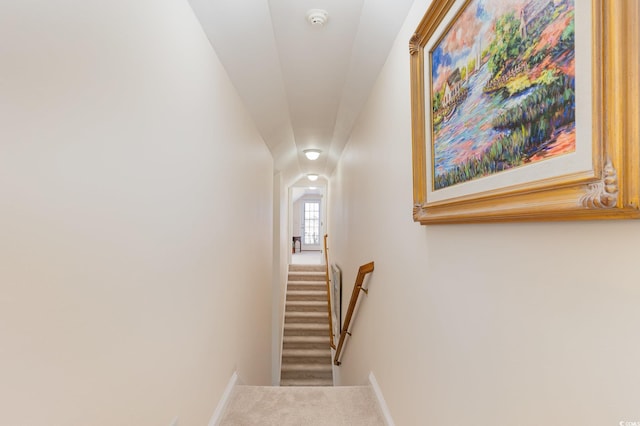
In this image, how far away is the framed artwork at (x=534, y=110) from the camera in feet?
1.60

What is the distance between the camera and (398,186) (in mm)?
1692

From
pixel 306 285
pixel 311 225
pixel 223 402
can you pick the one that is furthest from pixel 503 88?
pixel 311 225

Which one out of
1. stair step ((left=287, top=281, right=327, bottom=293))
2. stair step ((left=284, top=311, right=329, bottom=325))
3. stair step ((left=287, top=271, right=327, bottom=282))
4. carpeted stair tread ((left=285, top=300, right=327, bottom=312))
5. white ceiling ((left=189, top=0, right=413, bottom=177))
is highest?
white ceiling ((left=189, top=0, right=413, bottom=177))

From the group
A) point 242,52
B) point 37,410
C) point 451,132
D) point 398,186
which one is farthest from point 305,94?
point 37,410

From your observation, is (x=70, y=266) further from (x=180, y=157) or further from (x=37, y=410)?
(x=180, y=157)

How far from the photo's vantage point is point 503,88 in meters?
0.77

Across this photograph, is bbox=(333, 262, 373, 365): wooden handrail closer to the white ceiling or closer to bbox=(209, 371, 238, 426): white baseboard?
bbox=(209, 371, 238, 426): white baseboard

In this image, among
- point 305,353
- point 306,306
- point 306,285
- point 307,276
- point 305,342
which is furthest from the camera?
point 307,276

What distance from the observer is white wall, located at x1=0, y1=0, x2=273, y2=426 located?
1.91 ft

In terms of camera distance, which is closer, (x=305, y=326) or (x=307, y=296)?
(x=305, y=326)

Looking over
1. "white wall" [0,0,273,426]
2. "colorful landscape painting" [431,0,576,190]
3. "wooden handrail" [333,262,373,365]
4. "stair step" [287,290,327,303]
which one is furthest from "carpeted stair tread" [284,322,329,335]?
"colorful landscape painting" [431,0,576,190]

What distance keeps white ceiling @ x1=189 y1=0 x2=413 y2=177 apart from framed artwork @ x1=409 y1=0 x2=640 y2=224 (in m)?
0.70

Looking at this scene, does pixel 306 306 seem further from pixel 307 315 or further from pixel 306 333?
pixel 306 333

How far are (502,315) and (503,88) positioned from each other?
54 centimetres
